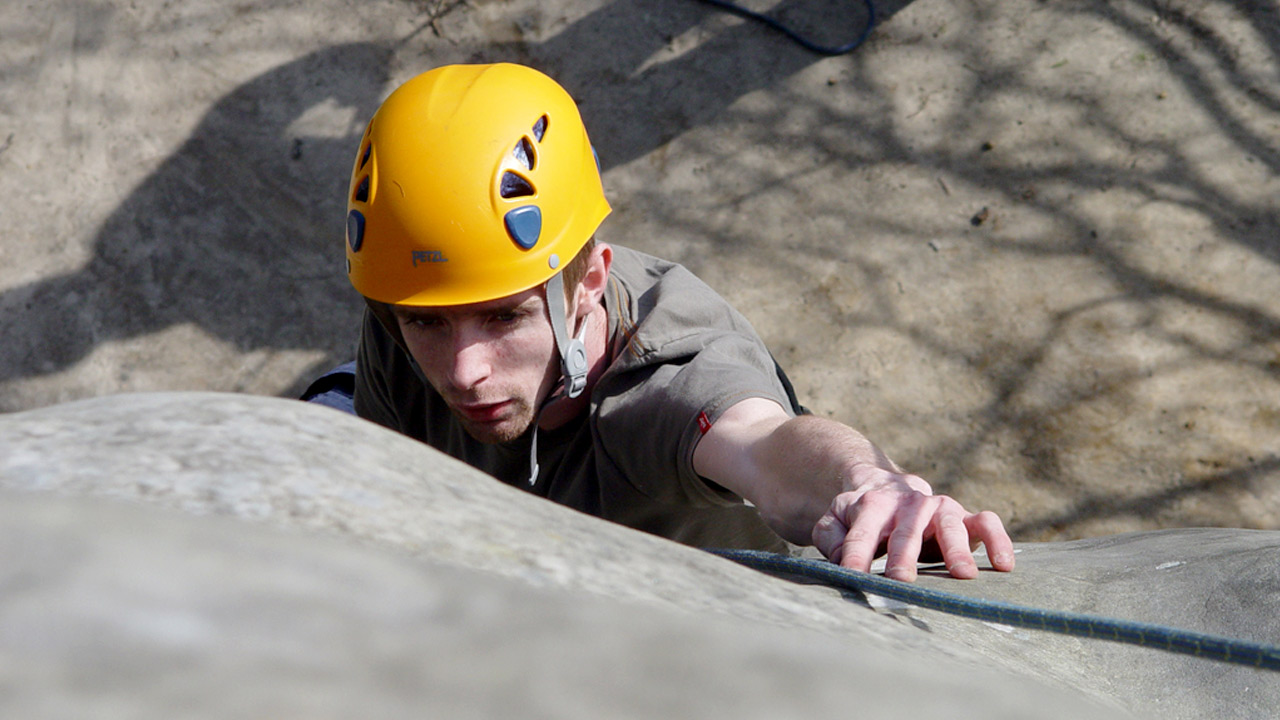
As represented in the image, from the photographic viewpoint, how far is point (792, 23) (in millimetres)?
4633

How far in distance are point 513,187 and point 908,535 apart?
130 cm

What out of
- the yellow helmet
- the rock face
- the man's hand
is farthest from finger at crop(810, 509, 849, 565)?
the yellow helmet

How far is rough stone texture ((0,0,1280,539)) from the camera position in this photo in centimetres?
364

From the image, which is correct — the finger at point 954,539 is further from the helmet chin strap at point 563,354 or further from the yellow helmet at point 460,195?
the yellow helmet at point 460,195

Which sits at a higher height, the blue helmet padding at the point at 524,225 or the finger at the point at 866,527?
the blue helmet padding at the point at 524,225

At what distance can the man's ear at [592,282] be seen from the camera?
2285 mm

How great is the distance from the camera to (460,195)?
6.71ft

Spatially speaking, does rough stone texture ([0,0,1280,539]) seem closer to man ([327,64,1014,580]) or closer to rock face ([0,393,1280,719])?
man ([327,64,1014,580])

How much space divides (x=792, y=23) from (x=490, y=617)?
4677mm

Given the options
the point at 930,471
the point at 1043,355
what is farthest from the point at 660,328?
the point at 1043,355

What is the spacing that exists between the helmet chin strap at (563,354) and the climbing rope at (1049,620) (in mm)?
981

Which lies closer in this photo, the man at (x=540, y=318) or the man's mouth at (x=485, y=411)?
the man at (x=540, y=318)

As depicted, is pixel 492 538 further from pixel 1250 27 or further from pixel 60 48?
pixel 60 48

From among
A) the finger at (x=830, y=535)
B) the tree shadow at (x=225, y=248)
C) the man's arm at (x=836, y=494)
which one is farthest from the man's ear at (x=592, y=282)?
the tree shadow at (x=225, y=248)
